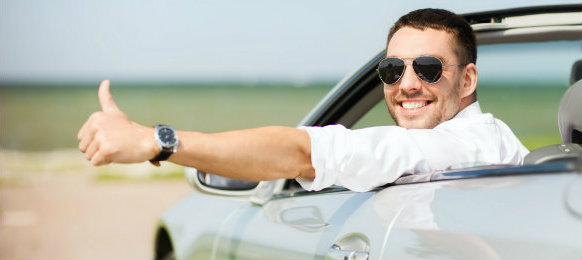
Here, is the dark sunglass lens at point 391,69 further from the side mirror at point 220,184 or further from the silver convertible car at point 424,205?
the side mirror at point 220,184

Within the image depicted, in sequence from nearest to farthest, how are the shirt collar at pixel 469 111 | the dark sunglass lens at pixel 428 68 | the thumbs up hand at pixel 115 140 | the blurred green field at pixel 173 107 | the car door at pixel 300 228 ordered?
the thumbs up hand at pixel 115 140
the car door at pixel 300 228
the dark sunglass lens at pixel 428 68
the shirt collar at pixel 469 111
the blurred green field at pixel 173 107

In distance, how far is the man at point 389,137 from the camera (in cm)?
→ 206

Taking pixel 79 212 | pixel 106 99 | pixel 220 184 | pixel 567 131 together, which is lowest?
pixel 79 212

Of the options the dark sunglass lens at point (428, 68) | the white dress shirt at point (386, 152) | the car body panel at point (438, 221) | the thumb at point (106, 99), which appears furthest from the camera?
the dark sunglass lens at point (428, 68)

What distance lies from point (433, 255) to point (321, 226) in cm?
70

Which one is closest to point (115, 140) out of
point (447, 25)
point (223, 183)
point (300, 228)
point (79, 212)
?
point (300, 228)

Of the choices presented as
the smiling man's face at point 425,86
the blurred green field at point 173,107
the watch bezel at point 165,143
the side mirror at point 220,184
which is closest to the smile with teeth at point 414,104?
the smiling man's face at point 425,86

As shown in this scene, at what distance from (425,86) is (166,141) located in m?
1.06

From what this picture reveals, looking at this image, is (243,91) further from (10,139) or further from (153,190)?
(153,190)

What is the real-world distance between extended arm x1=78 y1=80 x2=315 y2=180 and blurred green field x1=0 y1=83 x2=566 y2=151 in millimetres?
16558

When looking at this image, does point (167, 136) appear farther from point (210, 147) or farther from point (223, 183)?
point (223, 183)

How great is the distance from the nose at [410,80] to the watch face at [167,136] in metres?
1.00

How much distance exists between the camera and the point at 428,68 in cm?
274

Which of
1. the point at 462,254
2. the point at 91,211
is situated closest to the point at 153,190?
the point at 91,211
